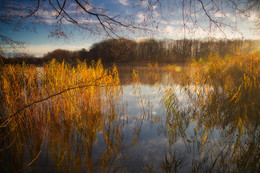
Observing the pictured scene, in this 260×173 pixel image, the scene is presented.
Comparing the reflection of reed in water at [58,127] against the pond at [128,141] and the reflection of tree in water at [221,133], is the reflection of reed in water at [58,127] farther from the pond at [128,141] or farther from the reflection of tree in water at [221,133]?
the reflection of tree in water at [221,133]

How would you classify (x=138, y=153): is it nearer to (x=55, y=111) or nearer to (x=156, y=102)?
(x=55, y=111)

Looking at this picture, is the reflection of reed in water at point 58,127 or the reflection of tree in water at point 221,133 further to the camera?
the reflection of reed in water at point 58,127

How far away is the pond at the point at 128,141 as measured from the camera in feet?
5.07

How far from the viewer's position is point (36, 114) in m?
2.66

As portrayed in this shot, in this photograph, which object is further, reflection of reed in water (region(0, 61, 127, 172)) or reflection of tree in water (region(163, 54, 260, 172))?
reflection of reed in water (region(0, 61, 127, 172))

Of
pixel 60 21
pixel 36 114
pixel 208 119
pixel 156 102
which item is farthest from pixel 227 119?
pixel 60 21

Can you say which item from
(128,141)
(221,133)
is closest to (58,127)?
(128,141)

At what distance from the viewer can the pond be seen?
1.54 meters

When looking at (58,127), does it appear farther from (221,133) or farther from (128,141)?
(221,133)

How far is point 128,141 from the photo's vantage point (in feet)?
6.86

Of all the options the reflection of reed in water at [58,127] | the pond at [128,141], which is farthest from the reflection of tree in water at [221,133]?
the reflection of reed in water at [58,127]

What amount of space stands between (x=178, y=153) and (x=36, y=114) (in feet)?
8.77

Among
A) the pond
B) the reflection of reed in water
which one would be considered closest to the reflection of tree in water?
the pond

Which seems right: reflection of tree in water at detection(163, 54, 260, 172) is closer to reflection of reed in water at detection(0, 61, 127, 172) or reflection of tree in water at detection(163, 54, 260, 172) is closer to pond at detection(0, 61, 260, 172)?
pond at detection(0, 61, 260, 172)
